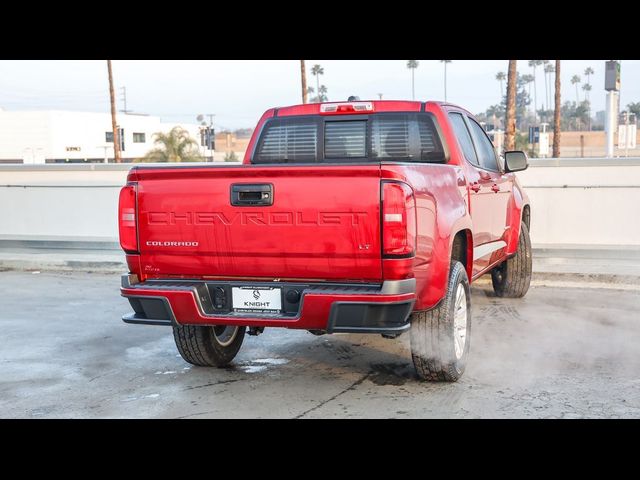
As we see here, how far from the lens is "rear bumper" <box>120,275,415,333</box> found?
17.6ft

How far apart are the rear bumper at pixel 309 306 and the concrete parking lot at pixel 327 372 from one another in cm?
56

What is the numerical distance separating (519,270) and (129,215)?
201 inches

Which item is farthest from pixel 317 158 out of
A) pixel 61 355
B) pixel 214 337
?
pixel 61 355

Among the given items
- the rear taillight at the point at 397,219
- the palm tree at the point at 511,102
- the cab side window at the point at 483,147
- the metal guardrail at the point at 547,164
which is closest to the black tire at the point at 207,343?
the rear taillight at the point at 397,219

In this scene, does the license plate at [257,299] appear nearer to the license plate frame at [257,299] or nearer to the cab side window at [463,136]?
the license plate frame at [257,299]

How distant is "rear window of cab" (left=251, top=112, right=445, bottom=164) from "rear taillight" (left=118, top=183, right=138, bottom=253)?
1.84 meters

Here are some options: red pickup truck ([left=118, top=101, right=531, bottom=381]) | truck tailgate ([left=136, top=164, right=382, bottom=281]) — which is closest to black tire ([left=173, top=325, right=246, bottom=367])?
red pickup truck ([left=118, top=101, right=531, bottom=381])

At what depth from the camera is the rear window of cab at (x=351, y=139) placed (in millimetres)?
7027

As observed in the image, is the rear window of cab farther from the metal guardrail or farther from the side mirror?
the metal guardrail

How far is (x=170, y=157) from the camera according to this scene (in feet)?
151

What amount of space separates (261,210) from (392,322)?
1116 millimetres
